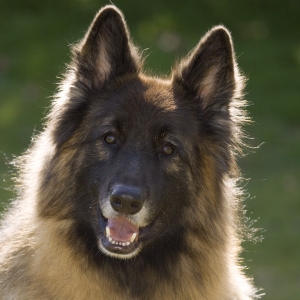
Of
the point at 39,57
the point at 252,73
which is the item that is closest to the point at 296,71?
the point at 252,73

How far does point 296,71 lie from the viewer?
51.5 ft

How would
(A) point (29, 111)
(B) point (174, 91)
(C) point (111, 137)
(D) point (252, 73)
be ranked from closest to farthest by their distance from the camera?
(C) point (111, 137) → (B) point (174, 91) → (A) point (29, 111) → (D) point (252, 73)

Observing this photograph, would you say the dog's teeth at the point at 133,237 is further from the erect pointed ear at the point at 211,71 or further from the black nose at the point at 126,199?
the erect pointed ear at the point at 211,71

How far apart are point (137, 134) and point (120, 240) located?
30.7 inches

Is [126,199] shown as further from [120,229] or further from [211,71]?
[211,71]

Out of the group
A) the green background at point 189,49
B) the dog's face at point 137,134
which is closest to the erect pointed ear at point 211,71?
the dog's face at point 137,134

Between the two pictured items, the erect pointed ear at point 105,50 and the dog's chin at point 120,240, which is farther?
the erect pointed ear at point 105,50

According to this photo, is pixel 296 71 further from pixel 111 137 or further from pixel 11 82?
pixel 111 137

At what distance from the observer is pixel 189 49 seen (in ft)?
51.3

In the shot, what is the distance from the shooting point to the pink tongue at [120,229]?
5395 mm

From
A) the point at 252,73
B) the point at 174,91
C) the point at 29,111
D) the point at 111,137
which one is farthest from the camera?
the point at 252,73

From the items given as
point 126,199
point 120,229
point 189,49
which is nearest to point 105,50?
point 126,199

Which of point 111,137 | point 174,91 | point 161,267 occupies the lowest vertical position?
point 161,267

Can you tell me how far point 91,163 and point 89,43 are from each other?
0.95 m
